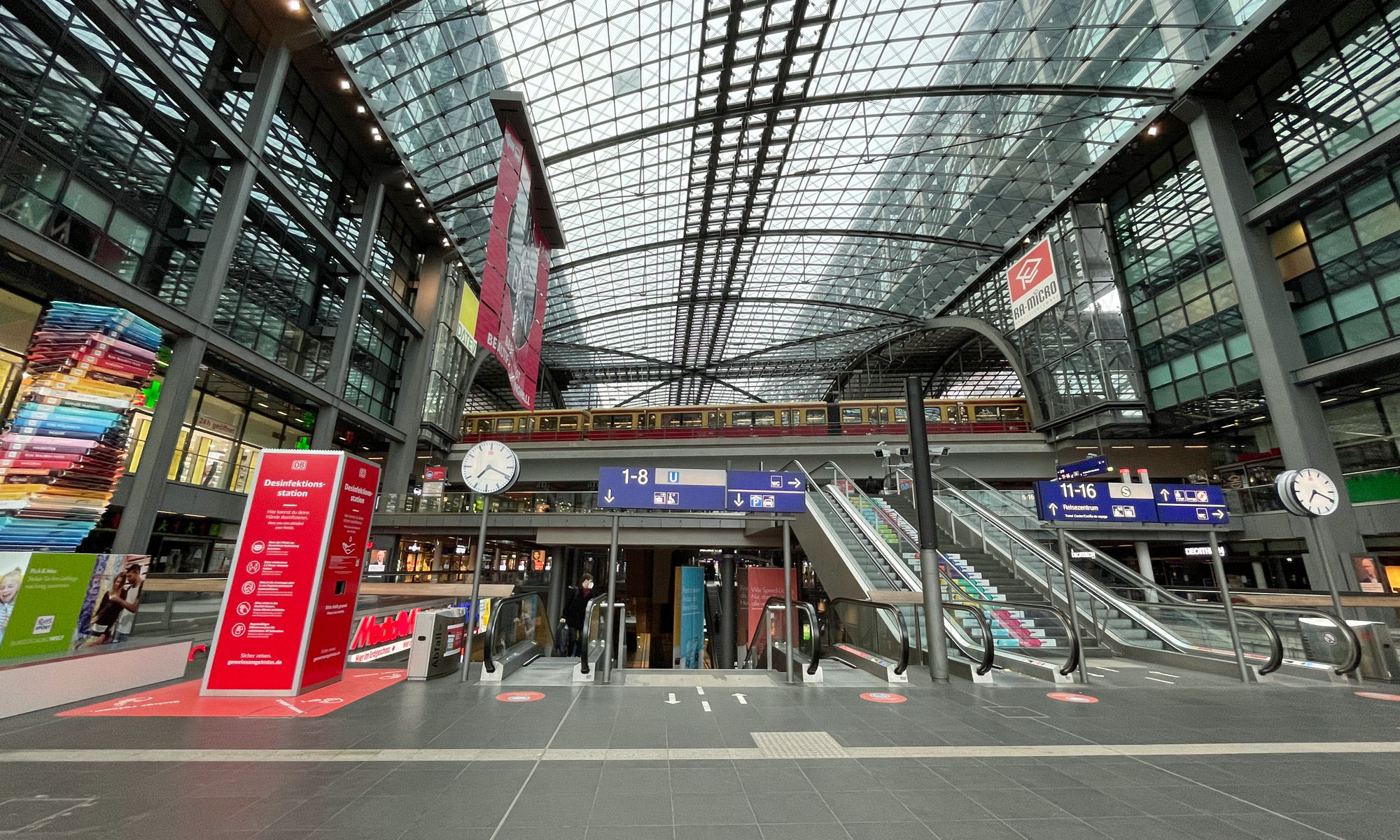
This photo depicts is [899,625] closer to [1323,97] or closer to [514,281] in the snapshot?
[514,281]

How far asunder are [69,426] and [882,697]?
40.0ft

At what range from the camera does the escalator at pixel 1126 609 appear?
8180mm

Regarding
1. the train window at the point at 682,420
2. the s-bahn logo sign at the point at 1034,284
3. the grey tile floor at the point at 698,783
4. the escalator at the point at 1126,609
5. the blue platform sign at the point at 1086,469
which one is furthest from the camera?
the train window at the point at 682,420

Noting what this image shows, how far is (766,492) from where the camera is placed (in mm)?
9250

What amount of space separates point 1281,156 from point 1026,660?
76.1 feet

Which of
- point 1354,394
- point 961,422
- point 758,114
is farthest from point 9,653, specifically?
point 1354,394

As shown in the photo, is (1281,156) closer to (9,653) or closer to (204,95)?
(9,653)

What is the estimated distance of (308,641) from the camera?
20.3 ft

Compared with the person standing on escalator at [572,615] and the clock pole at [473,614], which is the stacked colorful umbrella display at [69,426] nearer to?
the clock pole at [473,614]

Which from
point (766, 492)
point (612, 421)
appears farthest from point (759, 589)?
point (612, 421)

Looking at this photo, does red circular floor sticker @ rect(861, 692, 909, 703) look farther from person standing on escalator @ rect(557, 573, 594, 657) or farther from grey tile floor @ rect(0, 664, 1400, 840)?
person standing on escalator @ rect(557, 573, 594, 657)

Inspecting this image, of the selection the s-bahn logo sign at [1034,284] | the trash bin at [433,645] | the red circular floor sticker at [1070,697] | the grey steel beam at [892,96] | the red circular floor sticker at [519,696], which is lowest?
the red circular floor sticker at [519,696]

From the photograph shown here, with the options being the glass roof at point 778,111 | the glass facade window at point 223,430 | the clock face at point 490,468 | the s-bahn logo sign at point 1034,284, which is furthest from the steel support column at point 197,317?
the s-bahn logo sign at point 1034,284

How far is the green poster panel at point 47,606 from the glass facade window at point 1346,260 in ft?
97.4
